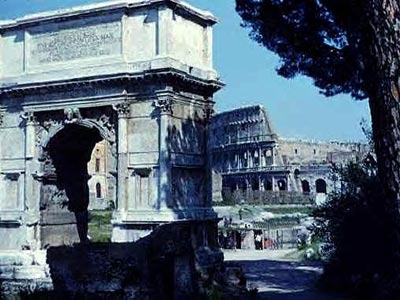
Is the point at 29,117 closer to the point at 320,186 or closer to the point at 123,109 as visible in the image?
the point at 123,109

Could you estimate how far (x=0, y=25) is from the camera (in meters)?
17.0

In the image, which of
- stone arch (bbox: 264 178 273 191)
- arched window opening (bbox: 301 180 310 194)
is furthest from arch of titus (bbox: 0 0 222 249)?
stone arch (bbox: 264 178 273 191)

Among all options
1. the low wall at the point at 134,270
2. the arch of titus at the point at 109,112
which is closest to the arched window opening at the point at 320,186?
the arch of titus at the point at 109,112

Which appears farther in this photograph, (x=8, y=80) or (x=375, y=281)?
(x=8, y=80)

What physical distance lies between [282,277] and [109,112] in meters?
5.32

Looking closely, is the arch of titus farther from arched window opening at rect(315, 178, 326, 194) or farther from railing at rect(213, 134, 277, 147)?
railing at rect(213, 134, 277, 147)

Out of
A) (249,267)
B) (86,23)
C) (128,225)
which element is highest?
(86,23)

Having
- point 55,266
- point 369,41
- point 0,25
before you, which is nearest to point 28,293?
point 55,266

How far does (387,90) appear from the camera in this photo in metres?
4.06

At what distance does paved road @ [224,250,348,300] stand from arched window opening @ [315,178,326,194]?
3660 centimetres

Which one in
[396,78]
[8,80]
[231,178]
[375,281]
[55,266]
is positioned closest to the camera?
[396,78]

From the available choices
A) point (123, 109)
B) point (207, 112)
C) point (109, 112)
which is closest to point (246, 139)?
point (207, 112)

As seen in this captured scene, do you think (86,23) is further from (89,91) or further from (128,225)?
(128,225)

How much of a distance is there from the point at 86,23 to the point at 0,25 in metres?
2.87
